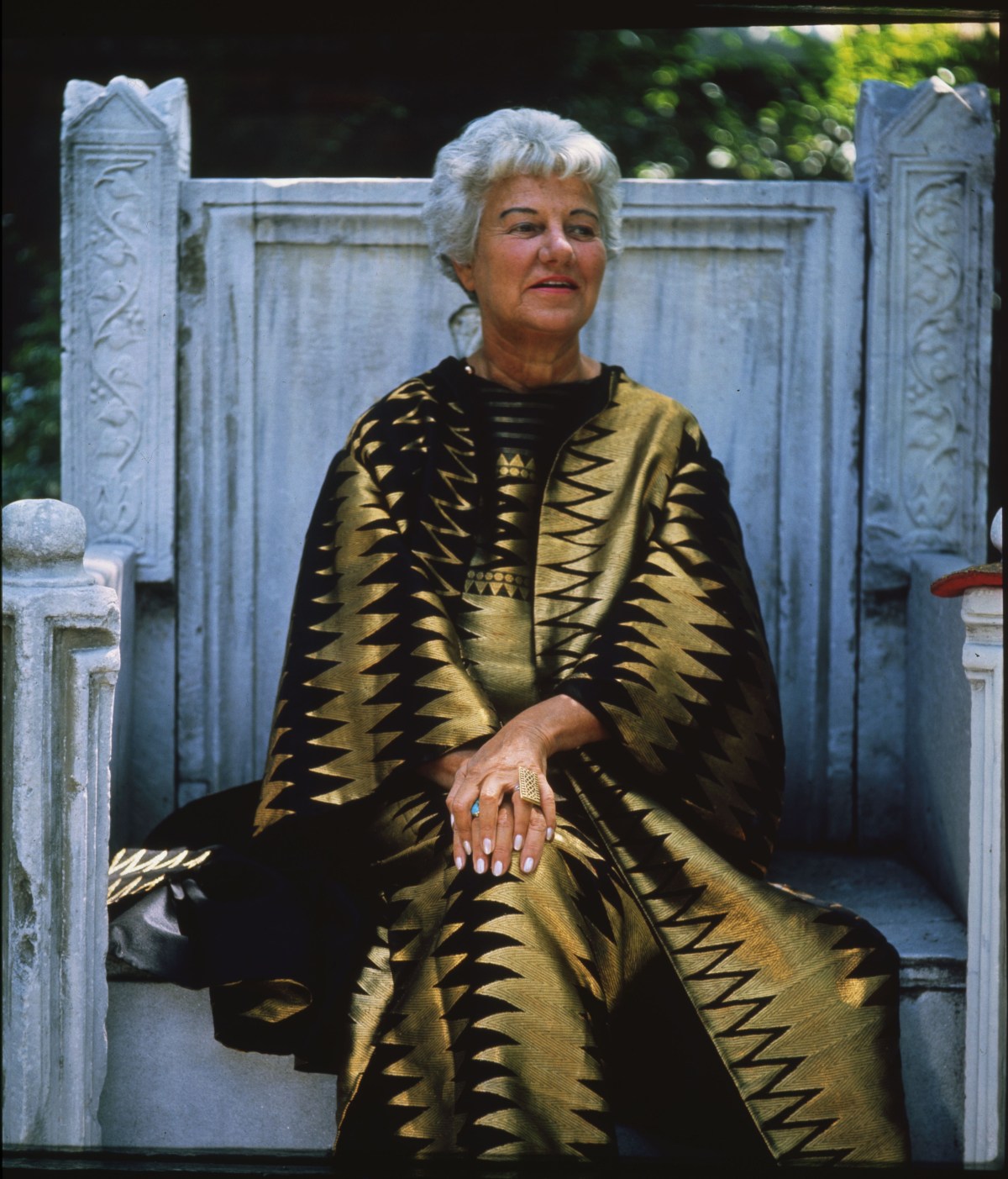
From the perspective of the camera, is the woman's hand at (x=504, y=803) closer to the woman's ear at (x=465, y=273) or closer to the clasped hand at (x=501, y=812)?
the clasped hand at (x=501, y=812)

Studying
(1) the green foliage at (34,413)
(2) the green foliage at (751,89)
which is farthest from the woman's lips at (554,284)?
(2) the green foliage at (751,89)

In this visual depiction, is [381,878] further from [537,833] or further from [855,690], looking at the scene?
[855,690]

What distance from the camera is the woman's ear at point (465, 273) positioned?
3213 mm

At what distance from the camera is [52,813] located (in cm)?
245

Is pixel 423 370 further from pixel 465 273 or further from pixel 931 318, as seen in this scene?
pixel 931 318

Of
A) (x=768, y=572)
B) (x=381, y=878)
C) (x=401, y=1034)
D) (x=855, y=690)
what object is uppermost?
(x=768, y=572)

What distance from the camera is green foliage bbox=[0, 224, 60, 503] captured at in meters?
5.38

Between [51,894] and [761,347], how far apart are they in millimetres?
2148

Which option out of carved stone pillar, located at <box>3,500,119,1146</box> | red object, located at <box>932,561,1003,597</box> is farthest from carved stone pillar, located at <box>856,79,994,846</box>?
carved stone pillar, located at <box>3,500,119,1146</box>

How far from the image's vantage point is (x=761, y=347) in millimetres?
3734

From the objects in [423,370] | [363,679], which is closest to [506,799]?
[363,679]

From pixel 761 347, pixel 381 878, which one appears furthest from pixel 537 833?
pixel 761 347

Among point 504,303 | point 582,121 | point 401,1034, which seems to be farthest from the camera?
point 582,121

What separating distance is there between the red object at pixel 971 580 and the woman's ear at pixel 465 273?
1207 millimetres
